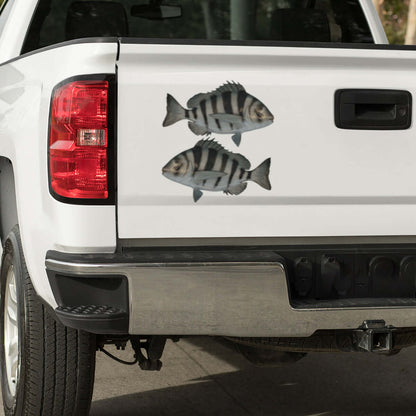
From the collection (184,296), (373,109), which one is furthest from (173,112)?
(373,109)

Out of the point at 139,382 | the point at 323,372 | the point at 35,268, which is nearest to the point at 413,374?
the point at 323,372

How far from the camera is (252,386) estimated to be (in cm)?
520

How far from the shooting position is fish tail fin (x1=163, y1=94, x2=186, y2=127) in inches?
139

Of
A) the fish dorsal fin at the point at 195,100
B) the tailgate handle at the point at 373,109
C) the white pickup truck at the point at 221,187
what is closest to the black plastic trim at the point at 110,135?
the white pickup truck at the point at 221,187

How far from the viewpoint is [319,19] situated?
571 centimetres

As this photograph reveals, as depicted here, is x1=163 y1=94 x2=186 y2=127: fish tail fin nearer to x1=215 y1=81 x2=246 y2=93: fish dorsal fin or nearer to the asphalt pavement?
x1=215 y1=81 x2=246 y2=93: fish dorsal fin

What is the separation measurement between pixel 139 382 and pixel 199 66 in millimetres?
2124

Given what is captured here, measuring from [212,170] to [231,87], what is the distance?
0.29 m

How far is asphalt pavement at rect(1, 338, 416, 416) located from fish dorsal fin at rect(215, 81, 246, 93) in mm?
1742

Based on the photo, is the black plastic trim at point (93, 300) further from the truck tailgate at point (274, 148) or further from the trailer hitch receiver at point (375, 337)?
the trailer hitch receiver at point (375, 337)

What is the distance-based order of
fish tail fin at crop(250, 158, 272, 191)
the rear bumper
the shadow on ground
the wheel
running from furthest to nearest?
the shadow on ground → the wheel → fish tail fin at crop(250, 158, 272, 191) → the rear bumper

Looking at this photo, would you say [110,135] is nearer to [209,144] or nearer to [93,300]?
[209,144]

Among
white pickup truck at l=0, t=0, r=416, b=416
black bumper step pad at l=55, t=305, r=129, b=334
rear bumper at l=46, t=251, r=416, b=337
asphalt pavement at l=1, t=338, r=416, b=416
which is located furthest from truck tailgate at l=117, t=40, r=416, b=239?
asphalt pavement at l=1, t=338, r=416, b=416

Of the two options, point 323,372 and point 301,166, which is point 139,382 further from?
point 301,166
